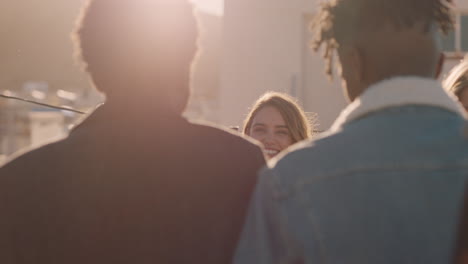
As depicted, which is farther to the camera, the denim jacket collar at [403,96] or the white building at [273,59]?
the white building at [273,59]

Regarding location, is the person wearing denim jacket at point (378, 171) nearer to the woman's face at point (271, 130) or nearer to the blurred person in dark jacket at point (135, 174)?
the blurred person in dark jacket at point (135, 174)

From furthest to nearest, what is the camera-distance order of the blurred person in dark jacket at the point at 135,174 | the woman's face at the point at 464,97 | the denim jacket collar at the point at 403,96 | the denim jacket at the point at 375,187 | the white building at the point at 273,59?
the white building at the point at 273,59, the woman's face at the point at 464,97, the blurred person in dark jacket at the point at 135,174, the denim jacket collar at the point at 403,96, the denim jacket at the point at 375,187

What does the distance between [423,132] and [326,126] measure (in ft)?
40.9

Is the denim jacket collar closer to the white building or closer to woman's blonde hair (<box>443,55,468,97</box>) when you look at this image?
woman's blonde hair (<box>443,55,468,97</box>)

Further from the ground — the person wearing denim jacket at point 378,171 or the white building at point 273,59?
the white building at point 273,59

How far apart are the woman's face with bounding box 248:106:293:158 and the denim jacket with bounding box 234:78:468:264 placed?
307 cm

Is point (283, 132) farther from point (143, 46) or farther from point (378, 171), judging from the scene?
point (378, 171)

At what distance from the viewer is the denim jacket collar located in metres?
2.10

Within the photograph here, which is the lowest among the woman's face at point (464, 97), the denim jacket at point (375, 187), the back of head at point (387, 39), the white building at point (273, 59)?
the denim jacket at point (375, 187)

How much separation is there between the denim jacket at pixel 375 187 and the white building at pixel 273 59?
479 inches

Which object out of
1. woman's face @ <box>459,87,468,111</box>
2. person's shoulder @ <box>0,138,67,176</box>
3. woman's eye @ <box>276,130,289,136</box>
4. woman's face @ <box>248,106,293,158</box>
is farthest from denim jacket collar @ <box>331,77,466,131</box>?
woman's eye @ <box>276,130,289,136</box>

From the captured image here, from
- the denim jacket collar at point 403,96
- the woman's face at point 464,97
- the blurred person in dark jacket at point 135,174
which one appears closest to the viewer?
the denim jacket collar at point 403,96

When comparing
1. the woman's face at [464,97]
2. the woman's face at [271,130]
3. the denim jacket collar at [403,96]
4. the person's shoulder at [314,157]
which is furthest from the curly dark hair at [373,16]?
the woman's face at [271,130]

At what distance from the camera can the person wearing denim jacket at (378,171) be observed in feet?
6.54
